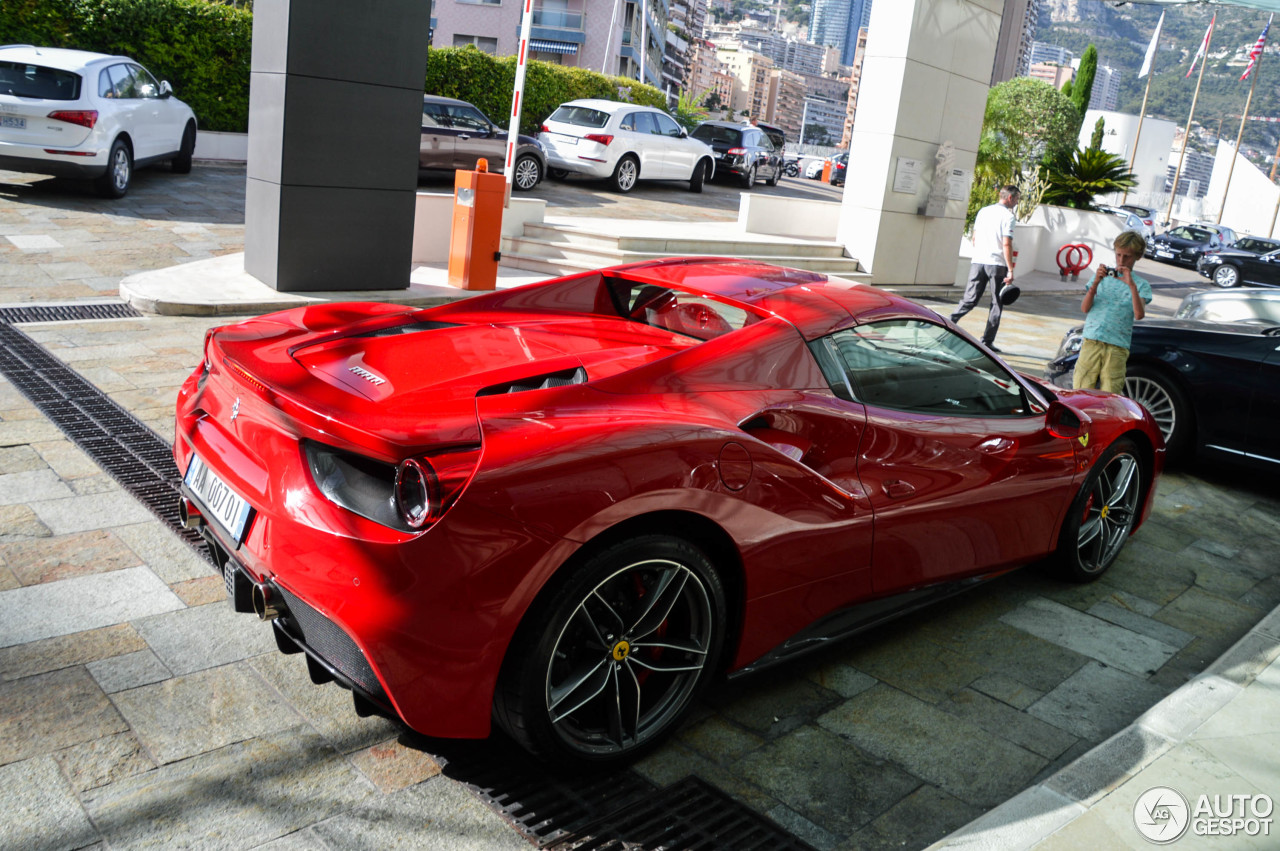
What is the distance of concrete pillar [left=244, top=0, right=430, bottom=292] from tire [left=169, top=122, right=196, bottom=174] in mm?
7229

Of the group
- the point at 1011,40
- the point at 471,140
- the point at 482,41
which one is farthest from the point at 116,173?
the point at 1011,40

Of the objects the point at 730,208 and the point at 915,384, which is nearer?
the point at 915,384

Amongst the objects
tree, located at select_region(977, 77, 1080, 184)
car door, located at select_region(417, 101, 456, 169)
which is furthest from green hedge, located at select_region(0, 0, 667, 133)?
tree, located at select_region(977, 77, 1080, 184)

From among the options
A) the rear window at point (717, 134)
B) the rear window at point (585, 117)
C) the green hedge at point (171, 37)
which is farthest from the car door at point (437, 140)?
the rear window at point (717, 134)

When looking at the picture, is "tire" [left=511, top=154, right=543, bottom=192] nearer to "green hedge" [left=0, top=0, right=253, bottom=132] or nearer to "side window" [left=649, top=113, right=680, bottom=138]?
"side window" [left=649, top=113, right=680, bottom=138]

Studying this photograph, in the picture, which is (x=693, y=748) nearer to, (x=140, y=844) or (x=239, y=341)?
(x=140, y=844)

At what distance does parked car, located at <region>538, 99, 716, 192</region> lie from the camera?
20.6 metres

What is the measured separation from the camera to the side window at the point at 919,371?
11.8 ft

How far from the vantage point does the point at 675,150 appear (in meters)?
22.5

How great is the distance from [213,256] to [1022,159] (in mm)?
18664

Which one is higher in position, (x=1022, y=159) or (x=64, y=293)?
(x=1022, y=159)

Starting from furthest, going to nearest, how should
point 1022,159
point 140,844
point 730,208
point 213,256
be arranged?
point 1022,159
point 730,208
point 213,256
point 140,844

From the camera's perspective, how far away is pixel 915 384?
152 inches

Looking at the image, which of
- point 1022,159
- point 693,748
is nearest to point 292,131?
point 693,748
